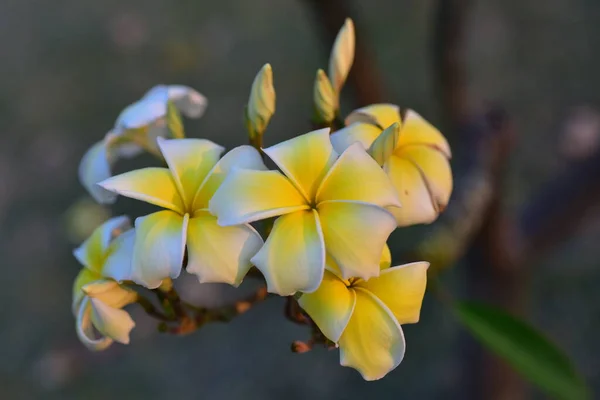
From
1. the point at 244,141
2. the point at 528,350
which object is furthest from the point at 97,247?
the point at 244,141

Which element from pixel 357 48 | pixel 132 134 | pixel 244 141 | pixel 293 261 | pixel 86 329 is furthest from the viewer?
pixel 244 141

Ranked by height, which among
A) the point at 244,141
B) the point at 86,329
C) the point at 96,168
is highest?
the point at 96,168

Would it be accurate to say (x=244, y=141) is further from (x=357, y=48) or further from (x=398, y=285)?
(x=398, y=285)

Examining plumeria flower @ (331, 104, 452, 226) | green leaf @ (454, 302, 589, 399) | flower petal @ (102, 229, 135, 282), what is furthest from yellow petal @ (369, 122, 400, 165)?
green leaf @ (454, 302, 589, 399)

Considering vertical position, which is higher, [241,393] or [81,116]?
[81,116]

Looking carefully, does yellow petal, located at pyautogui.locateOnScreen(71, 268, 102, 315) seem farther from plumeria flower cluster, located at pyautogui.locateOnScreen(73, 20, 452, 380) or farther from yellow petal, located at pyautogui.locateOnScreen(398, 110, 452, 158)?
yellow petal, located at pyautogui.locateOnScreen(398, 110, 452, 158)

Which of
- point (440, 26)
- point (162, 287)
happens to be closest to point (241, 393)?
point (440, 26)

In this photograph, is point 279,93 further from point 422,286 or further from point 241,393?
point 422,286

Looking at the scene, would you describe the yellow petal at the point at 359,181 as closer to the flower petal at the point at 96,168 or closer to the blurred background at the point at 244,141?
the flower petal at the point at 96,168
